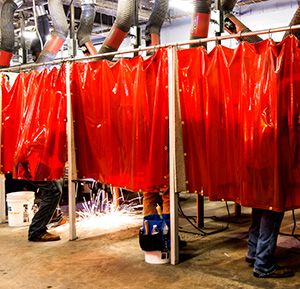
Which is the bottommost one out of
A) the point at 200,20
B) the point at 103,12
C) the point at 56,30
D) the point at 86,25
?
the point at 200,20

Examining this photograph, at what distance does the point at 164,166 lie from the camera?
3848 mm

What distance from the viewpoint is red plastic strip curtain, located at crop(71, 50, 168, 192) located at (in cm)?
385

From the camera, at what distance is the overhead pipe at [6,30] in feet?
21.0

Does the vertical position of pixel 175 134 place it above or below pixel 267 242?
above

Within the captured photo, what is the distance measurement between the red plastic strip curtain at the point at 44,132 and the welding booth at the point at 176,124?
0.04 ft

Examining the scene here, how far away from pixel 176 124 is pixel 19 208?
2.95m

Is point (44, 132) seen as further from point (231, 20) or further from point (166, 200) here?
point (231, 20)

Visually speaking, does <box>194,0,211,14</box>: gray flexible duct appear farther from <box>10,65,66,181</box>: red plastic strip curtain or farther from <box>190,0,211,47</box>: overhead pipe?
<box>10,65,66,181</box>: red plastic strip curtain

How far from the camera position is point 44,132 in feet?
15.7

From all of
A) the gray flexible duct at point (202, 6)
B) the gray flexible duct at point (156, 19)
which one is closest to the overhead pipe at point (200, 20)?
the gray flexible duct at point (202, 6)

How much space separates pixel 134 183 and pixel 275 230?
146 cm

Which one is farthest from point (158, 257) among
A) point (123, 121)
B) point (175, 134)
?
point (123, 121)

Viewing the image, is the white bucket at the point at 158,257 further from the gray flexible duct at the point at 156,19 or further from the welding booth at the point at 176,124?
the gray flexible duct at the point at 156,19

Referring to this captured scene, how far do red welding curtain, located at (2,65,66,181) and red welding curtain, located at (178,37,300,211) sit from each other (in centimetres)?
178
